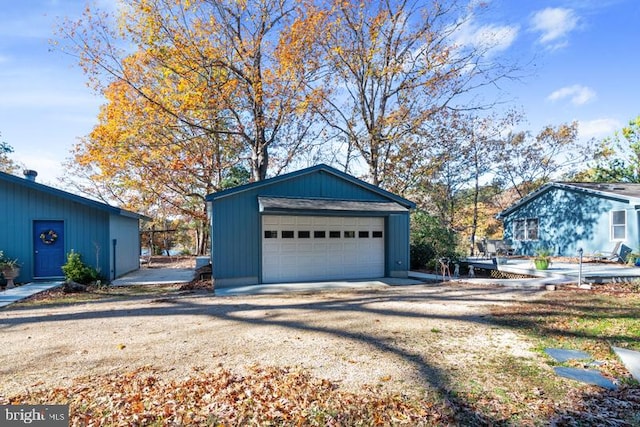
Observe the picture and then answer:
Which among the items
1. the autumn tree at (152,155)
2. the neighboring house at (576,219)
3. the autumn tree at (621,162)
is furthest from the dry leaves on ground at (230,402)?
the autumn tree at (621,162)

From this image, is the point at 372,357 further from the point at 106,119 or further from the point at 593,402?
the point at 106,119

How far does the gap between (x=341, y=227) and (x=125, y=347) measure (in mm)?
7742

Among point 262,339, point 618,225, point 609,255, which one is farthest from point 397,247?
point 618,225

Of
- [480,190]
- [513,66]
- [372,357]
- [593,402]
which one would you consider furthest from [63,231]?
[480,190]

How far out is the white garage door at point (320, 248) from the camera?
10.7m

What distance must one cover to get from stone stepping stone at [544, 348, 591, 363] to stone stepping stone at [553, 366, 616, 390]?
0.29m

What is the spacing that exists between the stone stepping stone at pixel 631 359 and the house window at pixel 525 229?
56.3ft

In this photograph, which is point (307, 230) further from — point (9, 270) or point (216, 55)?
point (216, 55)

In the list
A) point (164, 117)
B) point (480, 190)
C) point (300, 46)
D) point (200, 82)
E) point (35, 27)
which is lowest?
point (480, 190)

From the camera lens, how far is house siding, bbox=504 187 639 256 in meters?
15.6

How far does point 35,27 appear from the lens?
12672 mm

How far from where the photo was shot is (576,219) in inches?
683

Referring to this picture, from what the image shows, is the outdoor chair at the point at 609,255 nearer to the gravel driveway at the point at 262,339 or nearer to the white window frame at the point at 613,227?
the white window frame at the point at 613,227

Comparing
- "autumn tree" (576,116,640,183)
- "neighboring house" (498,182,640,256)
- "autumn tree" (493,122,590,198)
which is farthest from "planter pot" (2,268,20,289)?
"autumn tree" (576,116,640,183)
